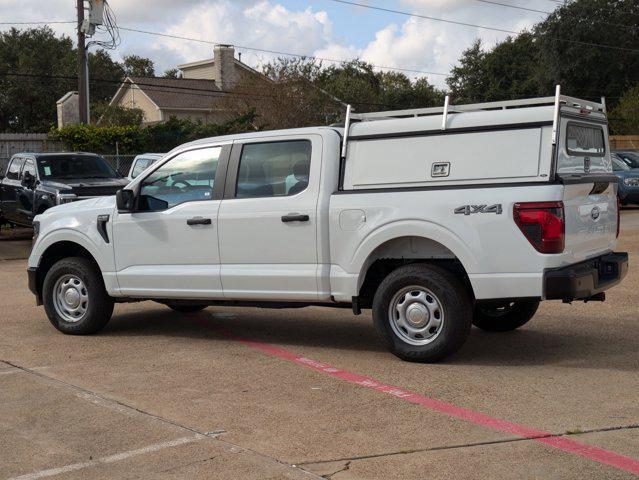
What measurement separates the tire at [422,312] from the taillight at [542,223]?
2.50 ft

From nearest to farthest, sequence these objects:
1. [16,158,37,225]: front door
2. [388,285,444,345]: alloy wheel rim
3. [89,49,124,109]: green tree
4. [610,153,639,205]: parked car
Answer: [388,285,444,345]: alloy wheel rim < [16,158,37,225]: front door < [610,153,639,205]: parked car < [89,49,124,109]: green tree

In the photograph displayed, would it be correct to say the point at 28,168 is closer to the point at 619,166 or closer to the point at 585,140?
the point at 585,140

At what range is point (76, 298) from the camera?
9.26 meters

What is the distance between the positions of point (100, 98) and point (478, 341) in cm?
7228

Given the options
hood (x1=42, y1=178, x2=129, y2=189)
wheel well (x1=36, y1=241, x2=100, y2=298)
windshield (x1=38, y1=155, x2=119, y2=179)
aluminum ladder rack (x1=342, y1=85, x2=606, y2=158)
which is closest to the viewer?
aluminum ladder rack (x1=342, y1=85, x2=606, y2=158)

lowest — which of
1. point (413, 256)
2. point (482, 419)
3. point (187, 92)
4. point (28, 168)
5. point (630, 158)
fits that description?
point (482, 419)

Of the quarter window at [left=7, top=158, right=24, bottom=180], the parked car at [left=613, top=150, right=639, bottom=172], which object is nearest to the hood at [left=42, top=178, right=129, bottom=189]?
the quarter window at [left=7, top=158, right=24, bottom=180]

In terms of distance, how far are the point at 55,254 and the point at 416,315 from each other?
422 centimetres

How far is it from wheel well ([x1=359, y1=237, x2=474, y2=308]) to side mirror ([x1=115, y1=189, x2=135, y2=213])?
7.99 feet

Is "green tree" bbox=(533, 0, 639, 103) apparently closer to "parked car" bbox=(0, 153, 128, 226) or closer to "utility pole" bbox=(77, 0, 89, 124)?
"utility pole" bbox=(77, 0, 89, 124)

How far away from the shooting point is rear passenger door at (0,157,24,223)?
19109mm

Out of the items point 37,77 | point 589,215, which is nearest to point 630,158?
point 589,215

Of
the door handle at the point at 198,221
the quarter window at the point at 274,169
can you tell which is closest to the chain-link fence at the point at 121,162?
the door handle at the point at 198,221

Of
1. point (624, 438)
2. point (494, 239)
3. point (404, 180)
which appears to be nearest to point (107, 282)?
point (404, 180)
